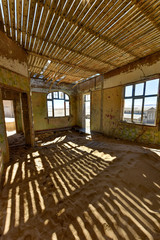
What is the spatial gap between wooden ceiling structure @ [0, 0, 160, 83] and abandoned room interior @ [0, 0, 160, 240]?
2 centimetres

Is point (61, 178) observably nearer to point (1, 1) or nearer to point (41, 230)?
point (41, 230)

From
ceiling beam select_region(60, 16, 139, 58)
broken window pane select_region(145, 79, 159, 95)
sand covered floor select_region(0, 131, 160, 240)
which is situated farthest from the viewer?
broken window pane select_region(145, 79, 159, 95)

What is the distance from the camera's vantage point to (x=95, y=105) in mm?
6941

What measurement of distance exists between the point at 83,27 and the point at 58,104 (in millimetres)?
6079

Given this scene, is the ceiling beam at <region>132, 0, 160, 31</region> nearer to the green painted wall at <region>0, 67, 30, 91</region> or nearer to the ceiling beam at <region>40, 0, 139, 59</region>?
the ceiling beam at <region>40, 0, 139, 59</region>

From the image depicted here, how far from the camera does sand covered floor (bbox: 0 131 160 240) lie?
4.30 feet

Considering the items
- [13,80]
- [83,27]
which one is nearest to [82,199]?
[13,80]

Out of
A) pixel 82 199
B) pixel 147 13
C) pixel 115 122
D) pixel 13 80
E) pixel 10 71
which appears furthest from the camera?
pixel 115 122

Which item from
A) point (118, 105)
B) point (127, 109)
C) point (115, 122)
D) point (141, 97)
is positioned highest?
point (141, 97)

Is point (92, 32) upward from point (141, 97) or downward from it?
upward

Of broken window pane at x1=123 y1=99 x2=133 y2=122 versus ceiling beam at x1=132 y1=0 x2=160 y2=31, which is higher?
ceiling beam at x1=132 y1=0 x2=160 y2=31

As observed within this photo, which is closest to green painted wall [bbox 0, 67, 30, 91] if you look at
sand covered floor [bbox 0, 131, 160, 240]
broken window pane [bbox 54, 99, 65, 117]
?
sand covered floor [bbox 0, 131, 160, 240]

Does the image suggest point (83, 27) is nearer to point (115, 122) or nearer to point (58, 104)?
point (115, 122)

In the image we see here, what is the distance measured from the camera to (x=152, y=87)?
13.6 ft
